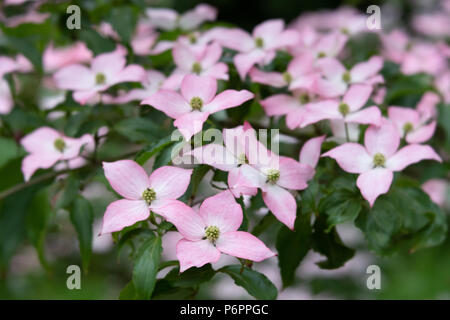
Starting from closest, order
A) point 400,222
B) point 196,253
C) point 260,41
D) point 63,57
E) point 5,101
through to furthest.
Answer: point 196,253 < point 400,222 < point 260,41 < point 5,101 < point 63,57

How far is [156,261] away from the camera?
534 millimetres

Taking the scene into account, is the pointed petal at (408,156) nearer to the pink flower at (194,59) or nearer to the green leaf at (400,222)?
the green leaf at (400,222)

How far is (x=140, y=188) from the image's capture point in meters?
0.58

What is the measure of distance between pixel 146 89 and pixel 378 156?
0.34 m

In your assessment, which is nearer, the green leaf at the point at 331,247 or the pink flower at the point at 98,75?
the green leaf at the point at 331,247

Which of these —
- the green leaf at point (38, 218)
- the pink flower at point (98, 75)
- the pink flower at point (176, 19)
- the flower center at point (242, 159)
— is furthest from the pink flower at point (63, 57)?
the flower center at point (242, 159)

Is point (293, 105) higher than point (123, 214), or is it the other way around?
point (293, 105)

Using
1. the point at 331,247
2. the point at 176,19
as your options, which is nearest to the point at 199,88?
the point at 331,247

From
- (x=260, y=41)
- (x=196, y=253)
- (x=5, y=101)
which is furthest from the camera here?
(x=5, y=101)

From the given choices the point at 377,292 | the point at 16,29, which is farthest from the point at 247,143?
the point at 377,292

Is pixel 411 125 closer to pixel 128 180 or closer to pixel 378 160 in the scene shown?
pixel 378 160

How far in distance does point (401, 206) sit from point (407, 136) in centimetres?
10

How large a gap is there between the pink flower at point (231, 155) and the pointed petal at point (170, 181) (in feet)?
0.07

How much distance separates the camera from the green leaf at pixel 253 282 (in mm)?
571
